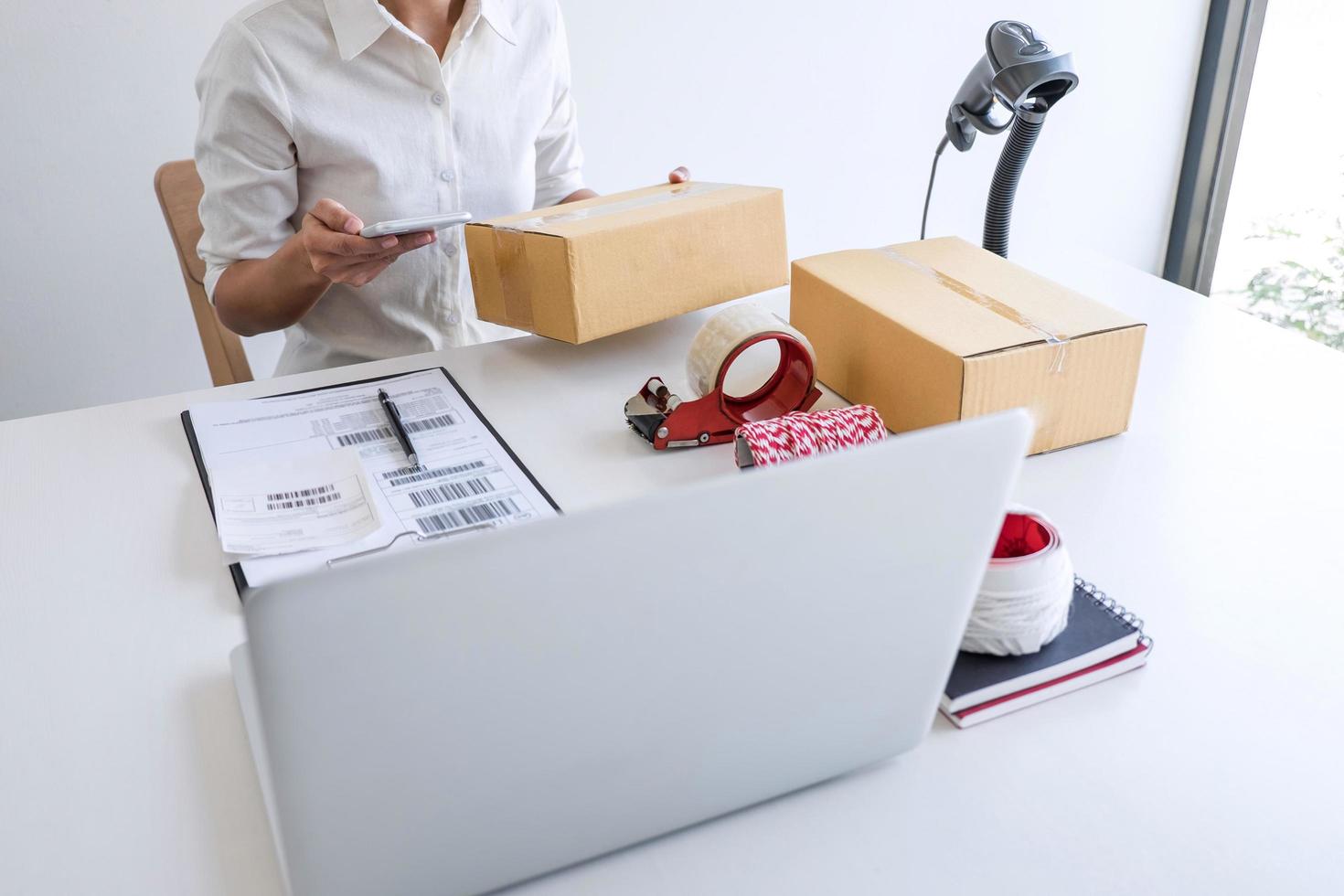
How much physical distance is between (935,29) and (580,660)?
222 cm

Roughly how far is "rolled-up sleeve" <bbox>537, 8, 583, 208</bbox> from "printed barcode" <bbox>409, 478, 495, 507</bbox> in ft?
2.47

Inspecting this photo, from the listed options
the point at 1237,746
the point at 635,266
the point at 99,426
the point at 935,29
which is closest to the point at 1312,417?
the point at 1237,746

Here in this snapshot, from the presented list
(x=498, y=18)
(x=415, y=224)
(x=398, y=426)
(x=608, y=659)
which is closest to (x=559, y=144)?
(x=498, y=18)

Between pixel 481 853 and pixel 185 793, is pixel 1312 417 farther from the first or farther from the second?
pixel 185 793

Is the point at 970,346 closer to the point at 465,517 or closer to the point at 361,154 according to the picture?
the point at 465,517

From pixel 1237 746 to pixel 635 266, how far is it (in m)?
0.70

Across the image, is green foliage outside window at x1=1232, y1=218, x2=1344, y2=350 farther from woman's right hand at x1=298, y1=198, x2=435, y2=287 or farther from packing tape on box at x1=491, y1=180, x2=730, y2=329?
woman's right hand at x1=298, y1=198, x2=435, y2=287

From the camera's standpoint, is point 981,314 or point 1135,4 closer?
point 981,314

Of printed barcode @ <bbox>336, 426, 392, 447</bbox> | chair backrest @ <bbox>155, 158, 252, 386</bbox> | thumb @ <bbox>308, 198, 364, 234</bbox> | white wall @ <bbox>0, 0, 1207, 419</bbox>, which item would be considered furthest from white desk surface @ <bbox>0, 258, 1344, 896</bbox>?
white wall @ <bbox>0, 0, 1207, 419</bbox>

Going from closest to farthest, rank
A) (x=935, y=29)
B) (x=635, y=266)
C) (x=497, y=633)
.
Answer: (x=497, y=633) → (x=635, y=266) → (x=935, y=29)

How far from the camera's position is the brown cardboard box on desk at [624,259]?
1.08 m

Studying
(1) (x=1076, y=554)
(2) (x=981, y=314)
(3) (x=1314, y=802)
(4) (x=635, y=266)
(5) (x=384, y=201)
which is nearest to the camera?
(3) (x=1314, y=802)

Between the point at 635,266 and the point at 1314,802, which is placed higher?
the point at 635,266

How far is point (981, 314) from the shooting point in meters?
0.98
